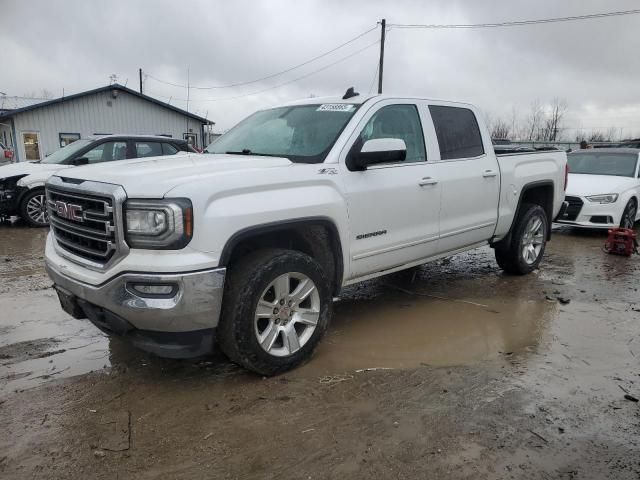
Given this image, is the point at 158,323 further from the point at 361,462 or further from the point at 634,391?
the point at 634,391

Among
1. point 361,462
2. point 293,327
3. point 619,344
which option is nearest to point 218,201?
point 293,327

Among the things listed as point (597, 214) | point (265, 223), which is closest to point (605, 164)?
point (597, 214)

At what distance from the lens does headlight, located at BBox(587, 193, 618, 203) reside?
8945 mm

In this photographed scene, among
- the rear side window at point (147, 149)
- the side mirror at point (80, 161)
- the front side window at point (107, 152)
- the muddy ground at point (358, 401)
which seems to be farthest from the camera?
the rear side window at point (147, 149)

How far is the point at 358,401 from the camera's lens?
321 centimetres

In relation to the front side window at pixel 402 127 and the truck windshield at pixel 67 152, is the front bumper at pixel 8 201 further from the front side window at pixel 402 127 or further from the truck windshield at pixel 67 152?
the front side window at pixel 402 127

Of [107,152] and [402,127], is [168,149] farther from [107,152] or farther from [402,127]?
[402,127]

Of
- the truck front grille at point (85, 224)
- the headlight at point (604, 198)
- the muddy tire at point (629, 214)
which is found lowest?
the muddy tire at point (629, 214)

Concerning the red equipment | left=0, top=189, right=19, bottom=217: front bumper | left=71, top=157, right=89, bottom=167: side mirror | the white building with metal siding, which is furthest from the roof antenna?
the white building with metal siding

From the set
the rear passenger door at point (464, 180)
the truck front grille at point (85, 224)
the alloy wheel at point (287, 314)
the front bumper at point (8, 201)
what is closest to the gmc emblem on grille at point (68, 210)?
the truck front grille at point (85, 224)

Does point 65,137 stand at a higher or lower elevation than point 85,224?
higher

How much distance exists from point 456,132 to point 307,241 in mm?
2207

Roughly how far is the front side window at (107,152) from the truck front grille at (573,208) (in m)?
8.29

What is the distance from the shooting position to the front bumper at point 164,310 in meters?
2.89
